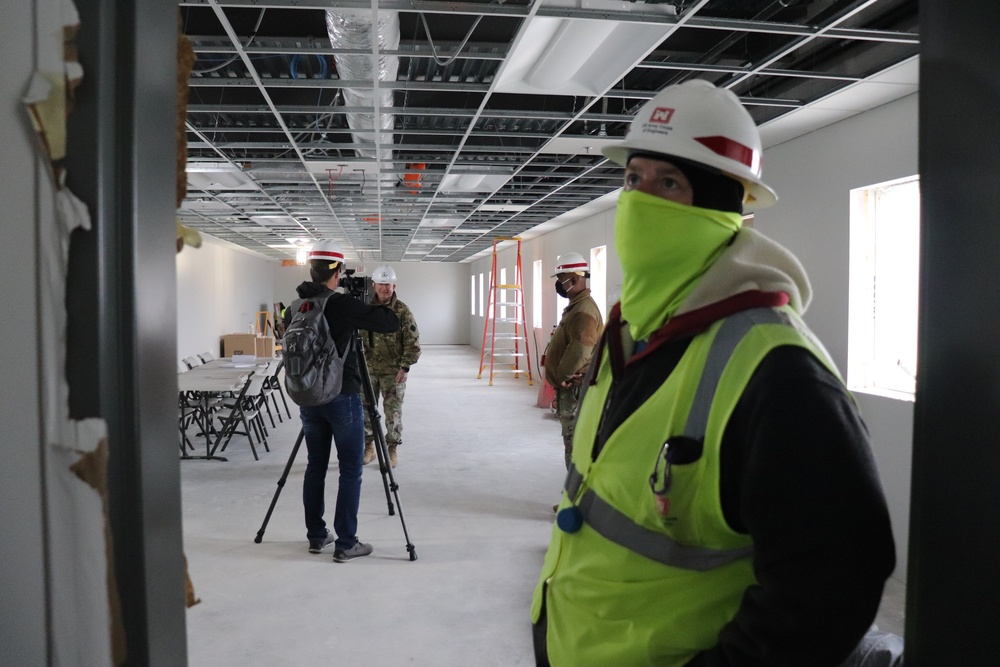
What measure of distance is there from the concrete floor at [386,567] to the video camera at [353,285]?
1.37m

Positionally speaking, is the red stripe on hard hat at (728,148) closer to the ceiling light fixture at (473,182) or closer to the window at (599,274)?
the ceiling light fixture at (473,182)

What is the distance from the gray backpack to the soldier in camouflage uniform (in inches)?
89.0

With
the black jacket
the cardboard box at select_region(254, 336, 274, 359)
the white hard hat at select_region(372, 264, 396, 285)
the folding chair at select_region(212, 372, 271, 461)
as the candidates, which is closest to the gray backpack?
the black jacket

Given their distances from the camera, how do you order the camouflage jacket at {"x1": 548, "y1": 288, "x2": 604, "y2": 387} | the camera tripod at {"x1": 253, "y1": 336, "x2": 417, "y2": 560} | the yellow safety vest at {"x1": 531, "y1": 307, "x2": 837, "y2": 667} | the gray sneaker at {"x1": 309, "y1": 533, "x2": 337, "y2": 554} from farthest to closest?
the camouflage jacket at {"x1": 548, "y1": 288, "x2": 604, "y2": 387} → the gray sneaker at {"x1": 309, "y1": 533, "x2": 337, "y2": 554} → the camera tripod at {"x1": 253, "y1": 336, "x2": 417, "y2": 560} → the yellow safety vest at {"x1": 531, "y1": 307, "x2": 837, "y2": 667}

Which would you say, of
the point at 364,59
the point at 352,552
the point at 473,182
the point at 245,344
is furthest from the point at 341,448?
the point at 245,344

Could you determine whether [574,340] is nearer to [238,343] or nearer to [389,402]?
[389,402]

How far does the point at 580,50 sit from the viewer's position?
3580mm

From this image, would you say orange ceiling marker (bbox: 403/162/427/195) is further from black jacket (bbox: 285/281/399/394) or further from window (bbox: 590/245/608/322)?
black jacket (bbox: 285/281/399/394)

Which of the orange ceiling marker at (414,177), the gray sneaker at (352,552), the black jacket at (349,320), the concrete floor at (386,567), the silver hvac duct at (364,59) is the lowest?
the concrete floor at (386,567)

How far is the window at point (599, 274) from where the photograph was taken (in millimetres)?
9500

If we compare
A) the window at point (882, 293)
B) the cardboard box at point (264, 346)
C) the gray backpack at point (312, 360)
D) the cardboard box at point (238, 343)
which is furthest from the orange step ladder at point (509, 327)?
the gray backpack at point (312, 360)

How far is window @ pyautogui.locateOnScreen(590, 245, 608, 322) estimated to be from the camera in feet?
31.2

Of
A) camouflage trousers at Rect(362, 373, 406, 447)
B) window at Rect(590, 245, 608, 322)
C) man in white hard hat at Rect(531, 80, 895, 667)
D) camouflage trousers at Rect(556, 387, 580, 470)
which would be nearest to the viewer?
man in white hard hat at Rect(531, 80, 895, 667)

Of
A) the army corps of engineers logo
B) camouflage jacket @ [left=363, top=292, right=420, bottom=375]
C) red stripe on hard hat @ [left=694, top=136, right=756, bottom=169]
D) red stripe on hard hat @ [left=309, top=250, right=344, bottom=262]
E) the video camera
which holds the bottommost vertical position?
camouflage jacket @ [left=363, top=292, right=420, bottom=375]
